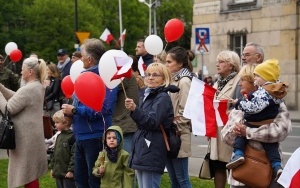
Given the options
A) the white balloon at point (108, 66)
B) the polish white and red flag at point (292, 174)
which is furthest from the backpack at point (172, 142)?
the polish white and red flag at point (292, 174)

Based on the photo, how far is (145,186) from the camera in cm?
655

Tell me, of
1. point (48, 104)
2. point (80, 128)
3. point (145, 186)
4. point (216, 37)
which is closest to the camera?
point (145, 186)

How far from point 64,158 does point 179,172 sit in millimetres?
1546

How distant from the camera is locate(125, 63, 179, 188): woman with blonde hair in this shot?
6406mm

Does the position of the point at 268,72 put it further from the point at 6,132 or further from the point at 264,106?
the point at 6,132

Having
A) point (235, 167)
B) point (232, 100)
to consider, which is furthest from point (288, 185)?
point (232, 100)

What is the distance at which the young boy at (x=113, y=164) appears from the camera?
6730mm

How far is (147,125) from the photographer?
20.5ft

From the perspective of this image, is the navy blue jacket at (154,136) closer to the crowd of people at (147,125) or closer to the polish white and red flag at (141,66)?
the crowd of people at (147,125)

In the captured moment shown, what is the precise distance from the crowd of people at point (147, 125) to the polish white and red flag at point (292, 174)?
→ 394 mm

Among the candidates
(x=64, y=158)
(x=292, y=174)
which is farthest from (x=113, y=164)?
(x=292, y=174)

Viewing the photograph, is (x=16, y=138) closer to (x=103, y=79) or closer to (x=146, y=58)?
(x=103, y=79)

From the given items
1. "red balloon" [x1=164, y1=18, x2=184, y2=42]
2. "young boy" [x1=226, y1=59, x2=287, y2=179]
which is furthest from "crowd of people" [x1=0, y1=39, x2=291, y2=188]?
"red balloon" [x1=164, y1=18, x2=184, y2=42]

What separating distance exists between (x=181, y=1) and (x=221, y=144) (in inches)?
3138
